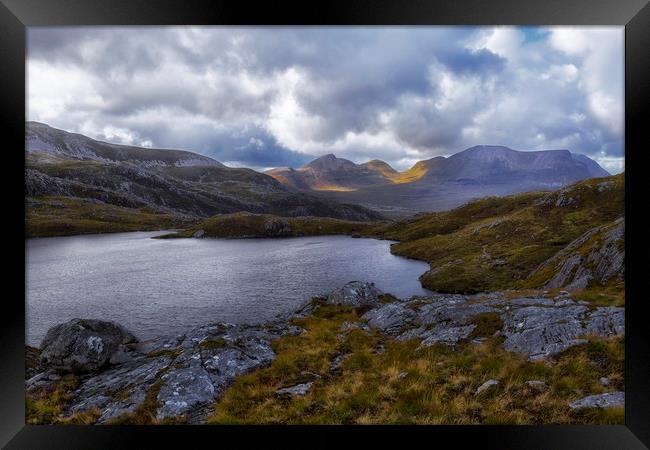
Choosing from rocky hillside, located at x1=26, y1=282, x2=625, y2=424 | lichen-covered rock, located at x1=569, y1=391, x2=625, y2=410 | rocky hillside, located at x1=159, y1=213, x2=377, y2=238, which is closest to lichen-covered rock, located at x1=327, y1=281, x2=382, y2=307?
rocky hillside, located at x1=26, y1=282, x2=625, y2=424

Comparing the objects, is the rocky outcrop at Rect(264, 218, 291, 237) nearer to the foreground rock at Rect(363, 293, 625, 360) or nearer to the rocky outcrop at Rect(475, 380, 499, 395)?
the foreground rock at Rect(363, 293, 625, 360)

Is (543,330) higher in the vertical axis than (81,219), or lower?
lower

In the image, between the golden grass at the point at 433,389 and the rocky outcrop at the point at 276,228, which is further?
the rocky outcrop at the point at 276,228

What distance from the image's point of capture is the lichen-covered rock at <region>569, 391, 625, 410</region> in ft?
22.6

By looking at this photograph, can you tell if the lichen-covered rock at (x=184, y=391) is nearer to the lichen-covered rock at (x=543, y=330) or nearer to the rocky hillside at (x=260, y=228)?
the lichen-covered rock at (x=543, y=330)

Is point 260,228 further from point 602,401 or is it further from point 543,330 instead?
point 602,401

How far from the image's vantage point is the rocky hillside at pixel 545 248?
19.0 meters

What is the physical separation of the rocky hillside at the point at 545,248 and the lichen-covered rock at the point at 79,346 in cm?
2684

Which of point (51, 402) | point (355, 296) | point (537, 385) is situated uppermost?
point (537, 385)

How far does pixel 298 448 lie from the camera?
6.86 meters

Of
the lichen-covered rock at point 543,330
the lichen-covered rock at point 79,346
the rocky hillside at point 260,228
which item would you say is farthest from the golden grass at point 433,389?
the rocky hillside at point 260,228

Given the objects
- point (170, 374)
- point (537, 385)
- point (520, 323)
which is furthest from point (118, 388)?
point (520, 323)

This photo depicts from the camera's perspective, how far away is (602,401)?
6.95 metres

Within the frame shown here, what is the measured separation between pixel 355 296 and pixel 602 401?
17.3m
